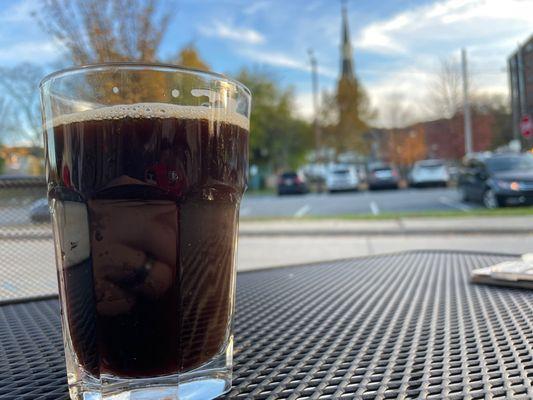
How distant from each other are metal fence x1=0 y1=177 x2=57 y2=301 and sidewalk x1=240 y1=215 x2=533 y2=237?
22.9ft

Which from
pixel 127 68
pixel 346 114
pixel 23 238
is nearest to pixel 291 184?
pixel 346 114

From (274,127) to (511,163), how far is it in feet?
82.0

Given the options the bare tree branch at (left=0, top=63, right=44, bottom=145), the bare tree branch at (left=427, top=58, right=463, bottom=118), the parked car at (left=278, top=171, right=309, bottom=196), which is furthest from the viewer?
the parked car at (left=278, top=171, right=309, bottom=196)

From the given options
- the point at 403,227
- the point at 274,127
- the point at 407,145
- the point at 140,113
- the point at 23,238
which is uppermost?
the point at 274,127

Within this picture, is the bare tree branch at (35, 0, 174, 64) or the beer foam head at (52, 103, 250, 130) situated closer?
the beer foam head at (52, 103, 250, 130)

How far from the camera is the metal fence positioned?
1.53 m

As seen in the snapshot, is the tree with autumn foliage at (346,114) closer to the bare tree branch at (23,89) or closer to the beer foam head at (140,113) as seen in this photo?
the bare tree branch at (23,89)

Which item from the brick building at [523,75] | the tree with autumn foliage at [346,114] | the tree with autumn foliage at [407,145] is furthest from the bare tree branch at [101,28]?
the tree with autumn foliage at [407,145]

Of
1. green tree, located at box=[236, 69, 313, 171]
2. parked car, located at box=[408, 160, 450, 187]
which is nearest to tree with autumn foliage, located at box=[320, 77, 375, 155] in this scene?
green tree, located at box=[236, 69, 313, 171]

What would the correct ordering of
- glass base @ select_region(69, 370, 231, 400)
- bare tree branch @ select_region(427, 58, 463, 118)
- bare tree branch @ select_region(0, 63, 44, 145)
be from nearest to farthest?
glass base @ select_region(69, 370, 231, 400) → bare tree branch @ select_region(0, 63, 44, 145) → bare tree branch @ select_region(427, 58, 463, 118)

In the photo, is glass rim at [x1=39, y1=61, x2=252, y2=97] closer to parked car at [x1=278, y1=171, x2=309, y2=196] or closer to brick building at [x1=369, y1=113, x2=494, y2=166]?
parked car at [x1=278, y1=171, x2=309, y2=196]

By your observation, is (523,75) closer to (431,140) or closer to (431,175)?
(431,175)

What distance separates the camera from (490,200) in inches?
444

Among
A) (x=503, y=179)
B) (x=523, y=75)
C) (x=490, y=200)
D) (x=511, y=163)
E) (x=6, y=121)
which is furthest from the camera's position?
(x=490, y=200)
